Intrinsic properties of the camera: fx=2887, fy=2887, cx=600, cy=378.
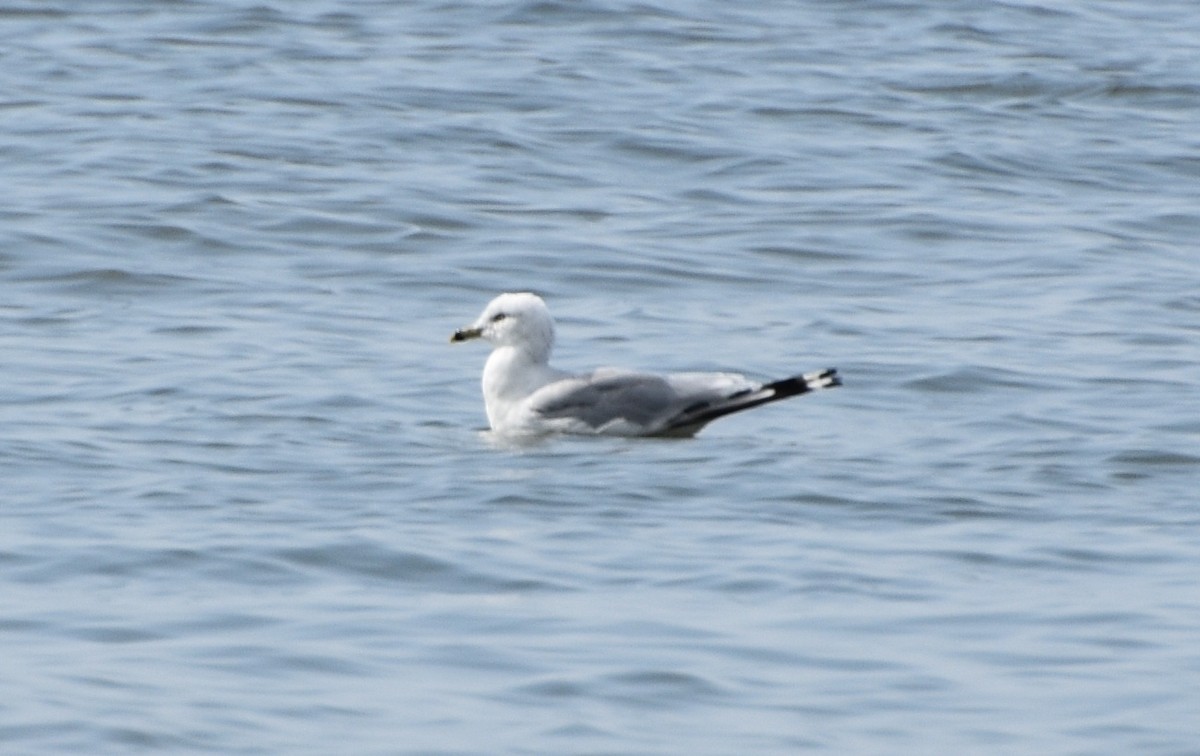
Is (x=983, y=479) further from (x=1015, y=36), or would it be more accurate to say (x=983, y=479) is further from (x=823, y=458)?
(x=1015, y=36)

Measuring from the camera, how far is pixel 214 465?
9.88 metres

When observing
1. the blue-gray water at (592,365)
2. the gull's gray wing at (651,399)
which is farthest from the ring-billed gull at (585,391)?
the blue-gray water at (592,365)

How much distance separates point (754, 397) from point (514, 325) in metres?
1.15

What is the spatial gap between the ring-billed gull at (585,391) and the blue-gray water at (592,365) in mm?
181

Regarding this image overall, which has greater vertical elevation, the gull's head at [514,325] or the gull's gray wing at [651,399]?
the gull's head at [514,325]

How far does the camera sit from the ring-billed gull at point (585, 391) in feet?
36.0

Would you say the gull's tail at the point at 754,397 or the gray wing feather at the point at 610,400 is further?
the gray wing feather at the point at 610,400

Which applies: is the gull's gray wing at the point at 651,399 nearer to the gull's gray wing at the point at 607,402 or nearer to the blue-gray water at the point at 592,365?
the gull's gray wing at the point at 607,402

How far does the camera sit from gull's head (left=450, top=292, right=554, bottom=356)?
1155 cm

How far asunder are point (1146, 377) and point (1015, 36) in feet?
35.0

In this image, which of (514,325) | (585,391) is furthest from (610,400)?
(514,325)

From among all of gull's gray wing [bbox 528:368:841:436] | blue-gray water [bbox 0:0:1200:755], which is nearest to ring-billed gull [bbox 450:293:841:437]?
gull's gray wing [bbox 528:368:841:436]

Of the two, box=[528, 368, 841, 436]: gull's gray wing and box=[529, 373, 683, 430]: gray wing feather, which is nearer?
box=[528, 368, 841, 436]: gull's gray wing

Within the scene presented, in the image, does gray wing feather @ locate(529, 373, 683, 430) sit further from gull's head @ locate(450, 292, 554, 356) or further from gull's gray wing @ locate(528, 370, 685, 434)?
gull's head @ locate(450, 292, 554, 356)
